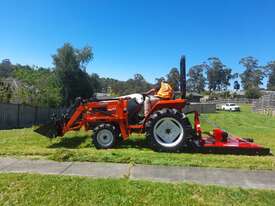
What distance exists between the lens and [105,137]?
31.9ft

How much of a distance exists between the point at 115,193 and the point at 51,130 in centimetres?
549

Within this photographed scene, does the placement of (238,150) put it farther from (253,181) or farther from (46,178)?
(46,178)

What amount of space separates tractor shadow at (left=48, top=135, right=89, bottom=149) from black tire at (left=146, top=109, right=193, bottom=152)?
2153 mm

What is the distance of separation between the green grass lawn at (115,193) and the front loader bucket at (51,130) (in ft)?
14.8

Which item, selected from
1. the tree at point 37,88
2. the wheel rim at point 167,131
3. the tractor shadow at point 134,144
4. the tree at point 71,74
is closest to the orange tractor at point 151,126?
the wheel rim at point 167,131

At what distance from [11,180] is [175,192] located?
258 cm

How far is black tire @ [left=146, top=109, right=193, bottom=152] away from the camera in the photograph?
931 cm

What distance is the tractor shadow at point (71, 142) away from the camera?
9883mm

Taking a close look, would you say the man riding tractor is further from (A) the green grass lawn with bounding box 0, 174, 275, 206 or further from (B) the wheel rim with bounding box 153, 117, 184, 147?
(A) the green grass lawn with bounding box 0, 174, 275, 206

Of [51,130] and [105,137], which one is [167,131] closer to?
[105,137]

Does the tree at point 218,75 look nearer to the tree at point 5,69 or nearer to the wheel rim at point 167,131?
the tree at point 5,69

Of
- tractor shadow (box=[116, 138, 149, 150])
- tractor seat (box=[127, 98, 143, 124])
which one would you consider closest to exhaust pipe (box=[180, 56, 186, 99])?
tractor seat (box=[127, 98, 143, 124])

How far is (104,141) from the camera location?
31.8ft

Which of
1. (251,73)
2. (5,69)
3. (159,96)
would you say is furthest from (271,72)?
(159,96)
